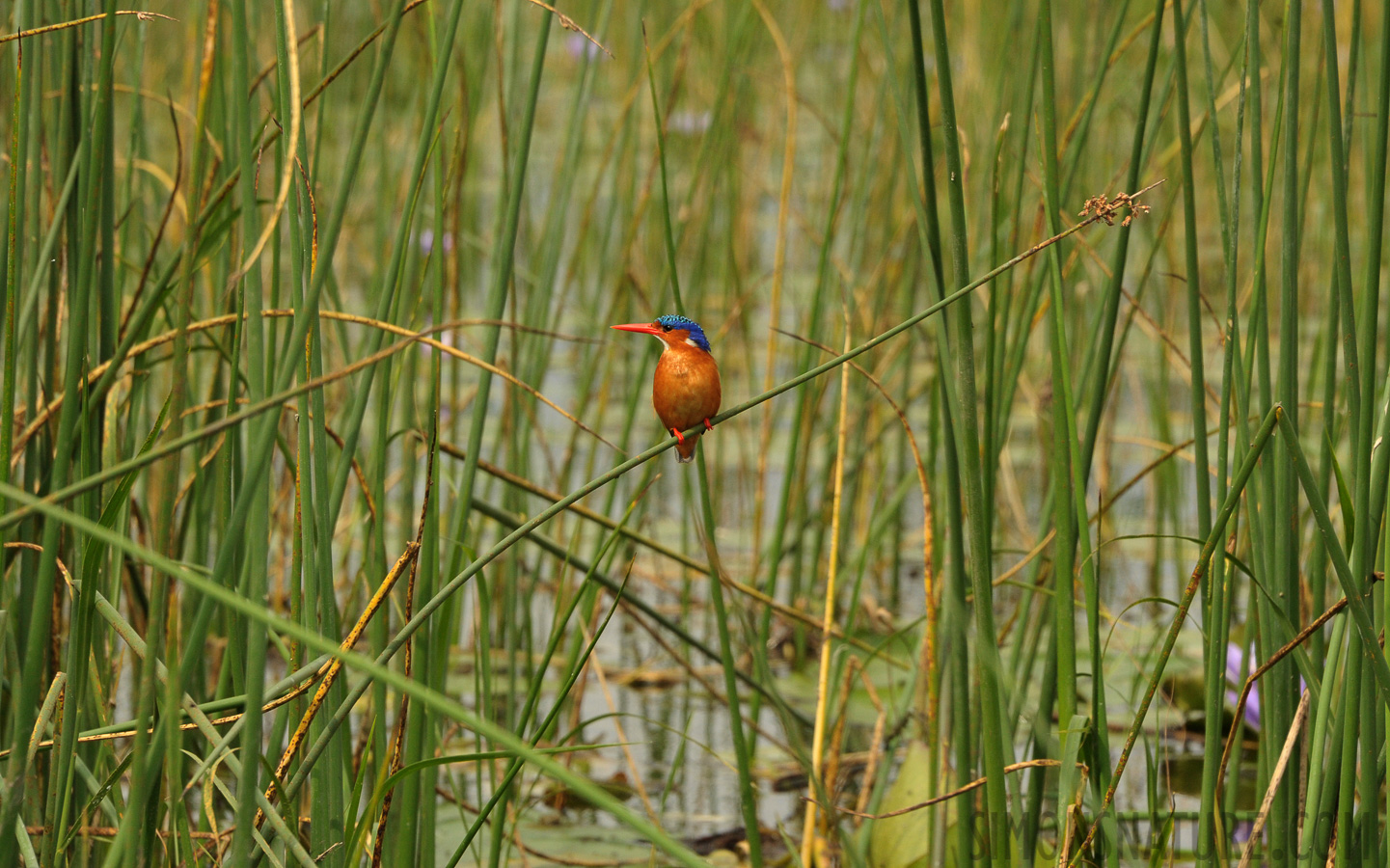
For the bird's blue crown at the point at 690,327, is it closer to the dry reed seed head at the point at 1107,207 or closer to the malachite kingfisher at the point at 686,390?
the malachite kingfisher at the point at 686,390

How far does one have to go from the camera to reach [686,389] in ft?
3.38

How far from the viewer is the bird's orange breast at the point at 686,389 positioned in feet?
3.37

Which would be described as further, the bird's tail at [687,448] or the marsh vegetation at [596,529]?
the bird's tail at [687,448]

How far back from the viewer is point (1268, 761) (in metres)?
1.03

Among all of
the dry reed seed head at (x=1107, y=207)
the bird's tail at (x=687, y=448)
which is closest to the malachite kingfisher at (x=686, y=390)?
the bird's tail at (x=687, y=448)

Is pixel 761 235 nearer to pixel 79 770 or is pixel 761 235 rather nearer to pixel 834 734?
pixel 834 734

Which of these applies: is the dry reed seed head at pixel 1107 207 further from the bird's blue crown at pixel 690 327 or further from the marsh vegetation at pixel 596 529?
the bird's blue crown at pixel 690 327

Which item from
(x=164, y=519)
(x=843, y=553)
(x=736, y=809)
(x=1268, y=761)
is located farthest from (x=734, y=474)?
(x=164, y=519)

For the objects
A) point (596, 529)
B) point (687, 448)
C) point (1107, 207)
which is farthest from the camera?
point (596, 529)

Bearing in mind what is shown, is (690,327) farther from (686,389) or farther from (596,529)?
(596,529)

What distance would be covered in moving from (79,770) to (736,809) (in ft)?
3.16

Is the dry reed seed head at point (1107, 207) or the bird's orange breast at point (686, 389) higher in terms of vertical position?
the dry reed seed head at point (1107, 207)

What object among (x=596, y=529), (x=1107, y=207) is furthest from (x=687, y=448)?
(x=596, y=529)

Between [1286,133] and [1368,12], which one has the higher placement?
[1368,12]
